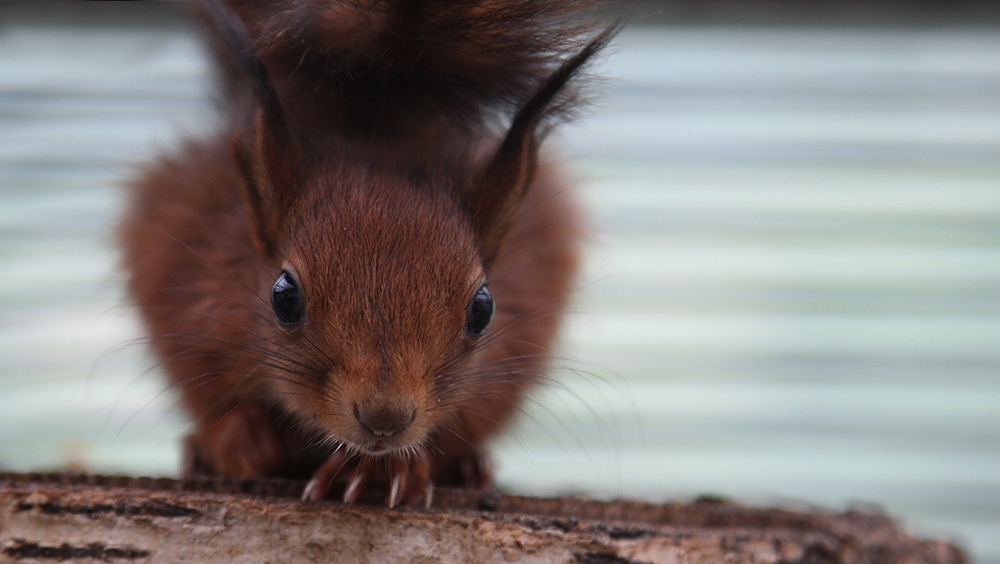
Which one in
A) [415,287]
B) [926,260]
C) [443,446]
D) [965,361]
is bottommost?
[443,446]

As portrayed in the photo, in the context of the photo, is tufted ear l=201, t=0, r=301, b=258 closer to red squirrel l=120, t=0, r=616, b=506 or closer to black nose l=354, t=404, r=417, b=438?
red squirrel l=120, t=0, r=616, b=506

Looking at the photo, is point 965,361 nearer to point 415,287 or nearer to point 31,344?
point 415,287

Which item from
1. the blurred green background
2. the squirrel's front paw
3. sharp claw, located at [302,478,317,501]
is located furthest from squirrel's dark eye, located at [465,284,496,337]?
the blurred green background

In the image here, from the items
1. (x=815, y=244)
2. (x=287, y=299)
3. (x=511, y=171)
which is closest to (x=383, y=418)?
(x=287, y=299)

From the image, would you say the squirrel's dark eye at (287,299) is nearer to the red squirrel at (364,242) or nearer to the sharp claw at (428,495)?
the red squirrel at (364,242)

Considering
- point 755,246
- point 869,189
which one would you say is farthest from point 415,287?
point 869,189

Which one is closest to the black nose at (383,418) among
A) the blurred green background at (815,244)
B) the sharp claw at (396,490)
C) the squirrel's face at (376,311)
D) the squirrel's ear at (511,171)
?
the squirrel's face at (376,311)

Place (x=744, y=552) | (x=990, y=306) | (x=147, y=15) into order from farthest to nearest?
(x=990, y=306) → (x=147, y=15) → (x=744, y=552)
